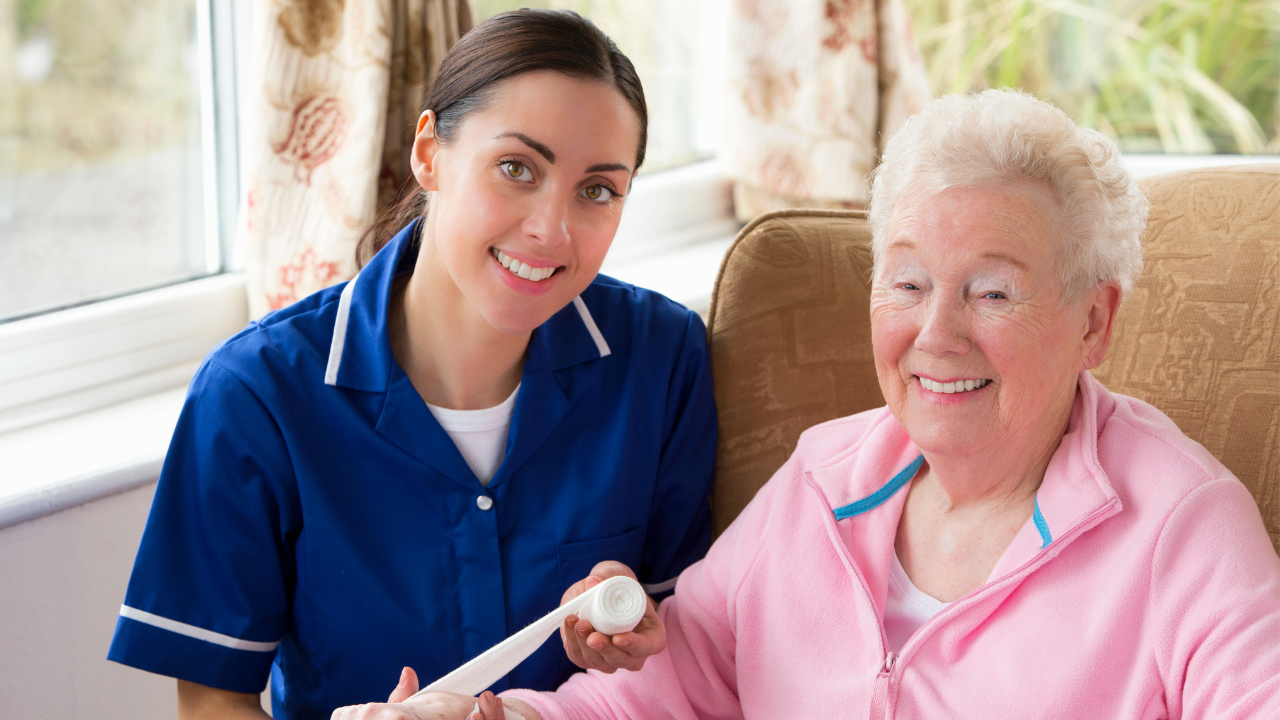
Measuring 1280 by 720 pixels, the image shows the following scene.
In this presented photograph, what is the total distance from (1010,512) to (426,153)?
0.84m

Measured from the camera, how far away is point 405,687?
46.2 inches

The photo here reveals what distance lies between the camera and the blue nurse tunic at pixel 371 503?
1.27m

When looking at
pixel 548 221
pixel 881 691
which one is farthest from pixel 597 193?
pixel 881 691

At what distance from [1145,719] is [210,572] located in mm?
1033

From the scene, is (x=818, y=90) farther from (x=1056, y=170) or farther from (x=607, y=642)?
(x=607, y=642)

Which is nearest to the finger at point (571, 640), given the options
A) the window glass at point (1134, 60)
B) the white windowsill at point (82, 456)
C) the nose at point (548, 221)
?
the nose at point (548, 221)

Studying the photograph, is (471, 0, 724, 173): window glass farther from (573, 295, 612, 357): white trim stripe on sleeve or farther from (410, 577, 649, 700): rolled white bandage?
(410, 577, 649, 700): rolled white bandage

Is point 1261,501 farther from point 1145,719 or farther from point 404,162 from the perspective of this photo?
point 404,162

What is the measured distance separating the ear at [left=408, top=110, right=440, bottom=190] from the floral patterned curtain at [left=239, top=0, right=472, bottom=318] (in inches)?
16.9

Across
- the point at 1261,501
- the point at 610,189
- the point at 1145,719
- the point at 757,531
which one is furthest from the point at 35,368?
the point at 1261,501

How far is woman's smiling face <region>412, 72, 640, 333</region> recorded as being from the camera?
4.21 feet

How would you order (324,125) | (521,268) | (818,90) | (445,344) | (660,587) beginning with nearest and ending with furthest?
(521,268), (445,344), (660,587), (324,125), (818,90)

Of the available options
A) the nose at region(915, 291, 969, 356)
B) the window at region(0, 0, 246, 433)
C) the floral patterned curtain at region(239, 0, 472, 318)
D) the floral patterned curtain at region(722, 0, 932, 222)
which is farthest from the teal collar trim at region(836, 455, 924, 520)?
the floral patterned curtain at region(722, 0, 932, 222)

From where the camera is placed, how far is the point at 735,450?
156cm
